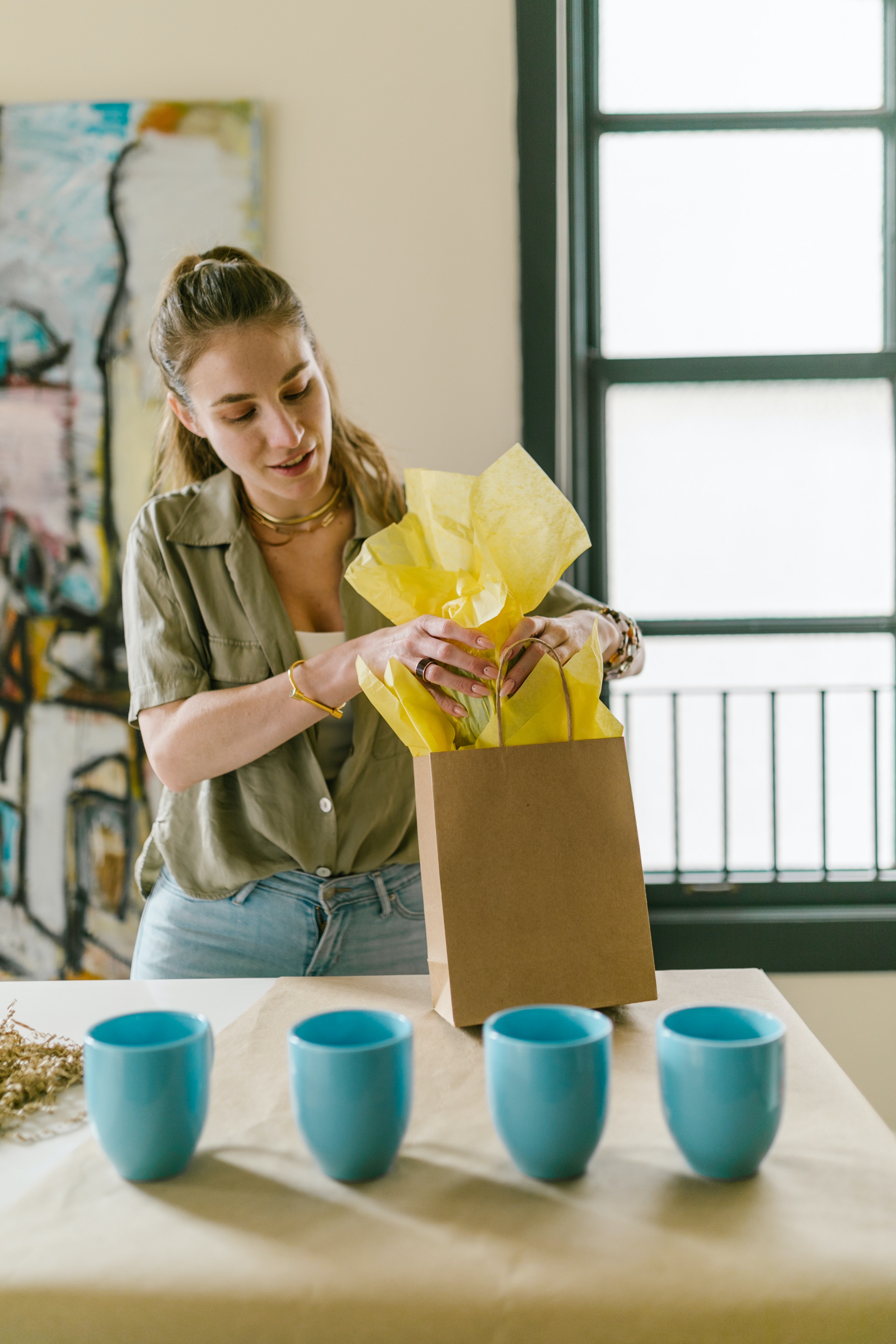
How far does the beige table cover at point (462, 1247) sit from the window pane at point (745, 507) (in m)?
1.46

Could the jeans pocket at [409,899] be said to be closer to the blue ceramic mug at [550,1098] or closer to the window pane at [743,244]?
the blue ceramic mug at [550,1098]

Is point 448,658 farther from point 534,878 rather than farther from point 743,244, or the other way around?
point 743,244

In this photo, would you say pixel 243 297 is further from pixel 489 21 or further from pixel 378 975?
pixel 489 21

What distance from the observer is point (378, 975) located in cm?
104

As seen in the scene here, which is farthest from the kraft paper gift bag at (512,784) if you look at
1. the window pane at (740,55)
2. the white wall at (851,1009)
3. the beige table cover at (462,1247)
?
the window pane at (740,55)

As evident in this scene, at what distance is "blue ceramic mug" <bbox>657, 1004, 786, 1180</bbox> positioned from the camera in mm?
567

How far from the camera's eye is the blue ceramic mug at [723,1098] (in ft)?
1.86

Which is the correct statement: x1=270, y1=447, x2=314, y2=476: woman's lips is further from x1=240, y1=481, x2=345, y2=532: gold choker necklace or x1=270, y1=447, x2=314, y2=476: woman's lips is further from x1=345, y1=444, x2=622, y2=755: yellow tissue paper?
x1=345, y1=444, x2=622, y2=755: yellow tissue paper

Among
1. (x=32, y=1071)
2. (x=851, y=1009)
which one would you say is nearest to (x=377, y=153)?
(x=32, y=1071)

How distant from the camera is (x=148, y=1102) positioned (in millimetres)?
585

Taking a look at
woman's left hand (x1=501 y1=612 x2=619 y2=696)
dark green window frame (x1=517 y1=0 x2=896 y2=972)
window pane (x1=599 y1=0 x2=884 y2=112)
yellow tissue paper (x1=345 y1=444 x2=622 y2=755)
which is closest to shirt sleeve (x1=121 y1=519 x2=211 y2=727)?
yellow tissue paper (x1=345 y1=444 x2=622 y2=755)

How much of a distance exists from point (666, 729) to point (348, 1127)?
1.56 metres

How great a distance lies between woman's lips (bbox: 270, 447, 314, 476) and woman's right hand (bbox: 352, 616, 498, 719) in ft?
1.38

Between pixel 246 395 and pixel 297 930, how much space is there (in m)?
0.65
